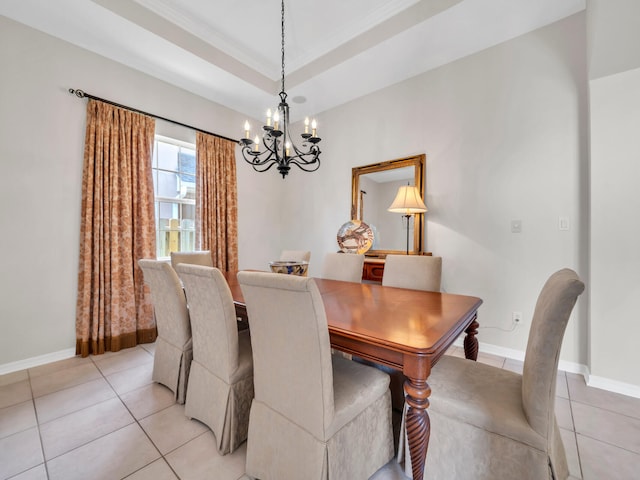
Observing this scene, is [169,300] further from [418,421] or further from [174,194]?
[174,194]

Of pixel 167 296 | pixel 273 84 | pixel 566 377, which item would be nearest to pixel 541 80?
pixel 566 377

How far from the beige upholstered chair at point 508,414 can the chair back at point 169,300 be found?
144 cm

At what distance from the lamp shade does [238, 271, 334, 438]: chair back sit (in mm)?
2021

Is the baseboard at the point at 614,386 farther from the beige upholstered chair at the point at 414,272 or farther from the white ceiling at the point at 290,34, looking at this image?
the white ceiling at the point at 290,34

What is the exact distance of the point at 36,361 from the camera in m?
2.30

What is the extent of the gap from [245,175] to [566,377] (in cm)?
399

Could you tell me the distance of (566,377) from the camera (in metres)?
2.12

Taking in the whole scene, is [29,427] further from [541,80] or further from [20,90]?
[541,80]

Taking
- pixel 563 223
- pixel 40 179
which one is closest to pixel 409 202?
pixel 563 223

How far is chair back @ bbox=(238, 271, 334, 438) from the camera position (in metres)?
0.94

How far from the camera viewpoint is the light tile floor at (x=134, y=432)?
1280 mm

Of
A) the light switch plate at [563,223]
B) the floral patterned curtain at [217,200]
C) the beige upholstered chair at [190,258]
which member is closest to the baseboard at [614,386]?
the light switch plate at [563,223]

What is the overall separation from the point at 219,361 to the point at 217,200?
2476mm

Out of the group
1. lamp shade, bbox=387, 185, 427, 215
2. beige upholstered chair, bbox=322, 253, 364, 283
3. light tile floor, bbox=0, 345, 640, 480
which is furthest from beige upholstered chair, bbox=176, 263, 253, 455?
lamp shade, bbox=387, 185, 427, 215
